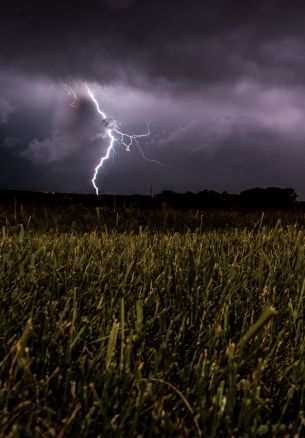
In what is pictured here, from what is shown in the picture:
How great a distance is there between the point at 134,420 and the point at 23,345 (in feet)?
1.05

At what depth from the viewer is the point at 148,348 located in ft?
5.21

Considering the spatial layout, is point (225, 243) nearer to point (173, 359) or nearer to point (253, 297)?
point (253, 297)

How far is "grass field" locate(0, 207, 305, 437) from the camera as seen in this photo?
113cm

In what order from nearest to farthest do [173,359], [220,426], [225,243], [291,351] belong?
[220,426] → [173,359] → [291,351] → [225,243]

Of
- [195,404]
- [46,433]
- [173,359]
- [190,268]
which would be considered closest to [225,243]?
[190,268]

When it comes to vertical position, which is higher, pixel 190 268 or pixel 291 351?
pixel 190 268

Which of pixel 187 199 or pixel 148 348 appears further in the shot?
pixel 187 199

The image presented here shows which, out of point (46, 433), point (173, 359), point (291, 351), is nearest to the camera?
point (46, 433)

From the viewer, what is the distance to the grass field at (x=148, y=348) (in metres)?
1.13

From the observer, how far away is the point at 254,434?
3.56 ft

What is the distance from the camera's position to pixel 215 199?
45.4 feet

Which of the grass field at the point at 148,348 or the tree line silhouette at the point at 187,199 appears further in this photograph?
the tree line silhouette at the point at 187,199

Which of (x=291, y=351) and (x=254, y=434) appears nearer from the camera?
(x=254, y=434)

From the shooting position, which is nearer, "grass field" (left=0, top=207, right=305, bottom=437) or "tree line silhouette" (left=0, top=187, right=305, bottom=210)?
"grass field" (left=0, top=207, right=305, bottom=437)
